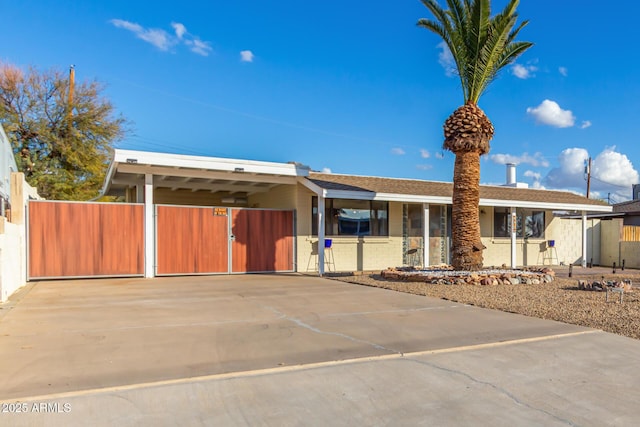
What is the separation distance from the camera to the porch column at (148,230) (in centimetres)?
1437

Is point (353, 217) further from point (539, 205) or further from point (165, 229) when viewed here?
point (539, 205)

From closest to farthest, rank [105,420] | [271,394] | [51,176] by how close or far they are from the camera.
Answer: [105,420] → [271,394] → [51,176]

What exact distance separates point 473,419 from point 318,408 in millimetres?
1309

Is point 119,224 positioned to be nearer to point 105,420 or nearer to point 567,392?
point 105,420

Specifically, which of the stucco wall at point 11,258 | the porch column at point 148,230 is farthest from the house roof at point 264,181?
the stucco wall at point 11,258

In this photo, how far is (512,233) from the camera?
62.9 ft

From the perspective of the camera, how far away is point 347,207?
17.6 metres

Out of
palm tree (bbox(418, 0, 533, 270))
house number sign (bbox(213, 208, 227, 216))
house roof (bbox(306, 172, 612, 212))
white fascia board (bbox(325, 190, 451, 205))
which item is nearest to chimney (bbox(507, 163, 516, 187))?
house roof (bbox(306, 172, 612, 212))

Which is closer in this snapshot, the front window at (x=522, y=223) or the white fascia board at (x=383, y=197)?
the white fascia board at (x=383, y=197)

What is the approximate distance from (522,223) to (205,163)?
14606mm

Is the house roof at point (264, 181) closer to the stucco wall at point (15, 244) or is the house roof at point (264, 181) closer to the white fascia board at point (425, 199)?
the white fascia board at point (425, 199)

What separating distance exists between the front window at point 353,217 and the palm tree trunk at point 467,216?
4315 millimetres

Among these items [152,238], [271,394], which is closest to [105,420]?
[271,394]

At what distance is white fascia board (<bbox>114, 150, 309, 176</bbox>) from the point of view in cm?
1352
